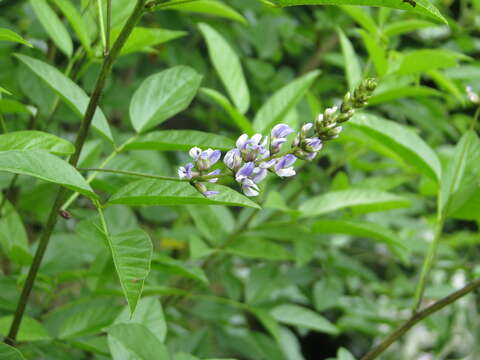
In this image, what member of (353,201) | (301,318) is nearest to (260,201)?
(353,201)

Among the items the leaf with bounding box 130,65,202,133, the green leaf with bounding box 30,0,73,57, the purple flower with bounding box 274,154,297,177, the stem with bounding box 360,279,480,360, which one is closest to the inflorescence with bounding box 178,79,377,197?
the purple flower with bounding box 274,154,297,177

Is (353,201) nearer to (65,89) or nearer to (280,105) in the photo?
(280,105)

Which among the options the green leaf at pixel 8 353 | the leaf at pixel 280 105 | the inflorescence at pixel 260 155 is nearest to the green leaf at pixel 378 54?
the leaf at pixel 280 105

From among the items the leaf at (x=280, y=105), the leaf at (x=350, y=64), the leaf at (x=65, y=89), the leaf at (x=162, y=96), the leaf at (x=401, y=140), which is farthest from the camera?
the leaf at (x=350, y=64)

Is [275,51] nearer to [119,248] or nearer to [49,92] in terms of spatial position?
[49,92]

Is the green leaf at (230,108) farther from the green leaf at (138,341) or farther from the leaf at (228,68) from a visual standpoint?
the green leaf at (138,341)

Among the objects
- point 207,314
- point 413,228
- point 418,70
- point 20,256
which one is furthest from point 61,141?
point 413,228

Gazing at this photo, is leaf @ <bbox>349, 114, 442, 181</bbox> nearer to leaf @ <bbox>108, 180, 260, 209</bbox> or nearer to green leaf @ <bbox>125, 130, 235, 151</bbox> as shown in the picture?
green leaf @ <bbox>125, 130, 235, 151</bbox>
